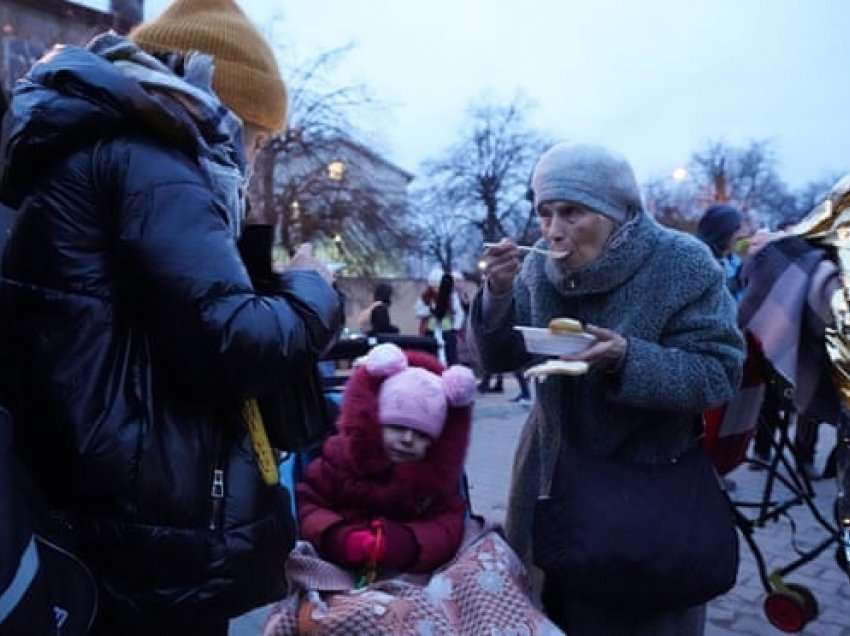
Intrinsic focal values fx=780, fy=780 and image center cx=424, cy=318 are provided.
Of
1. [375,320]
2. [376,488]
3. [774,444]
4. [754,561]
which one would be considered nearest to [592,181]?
[376,488]

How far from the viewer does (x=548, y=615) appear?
216 cm

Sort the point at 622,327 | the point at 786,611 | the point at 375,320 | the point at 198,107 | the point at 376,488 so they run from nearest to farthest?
the point at 198,107 → the point at 622,327 → the point at 376,488 → the point at 786,611 → the point at 375,320

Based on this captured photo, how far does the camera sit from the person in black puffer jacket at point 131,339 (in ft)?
4.23

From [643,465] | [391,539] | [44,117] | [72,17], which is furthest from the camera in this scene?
[72,17]

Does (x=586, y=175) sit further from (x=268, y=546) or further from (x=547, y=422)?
(x=268, y=546)

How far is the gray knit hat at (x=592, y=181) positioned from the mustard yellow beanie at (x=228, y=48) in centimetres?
71

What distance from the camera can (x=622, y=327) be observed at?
190 cm

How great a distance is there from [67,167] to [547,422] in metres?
1.28

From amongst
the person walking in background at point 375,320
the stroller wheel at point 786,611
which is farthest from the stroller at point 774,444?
the person walking in background at point 375,320

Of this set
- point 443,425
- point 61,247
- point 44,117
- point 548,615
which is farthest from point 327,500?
point 44,117

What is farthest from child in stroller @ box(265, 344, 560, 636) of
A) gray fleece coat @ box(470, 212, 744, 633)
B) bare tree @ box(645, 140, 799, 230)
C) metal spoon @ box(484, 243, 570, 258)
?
bare tree @ box(645, 140, 799, 230)

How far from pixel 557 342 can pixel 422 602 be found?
0.78m

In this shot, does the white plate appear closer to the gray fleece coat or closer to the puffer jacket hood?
the gray fleece coat

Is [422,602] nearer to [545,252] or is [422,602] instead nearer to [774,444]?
[545,252]
